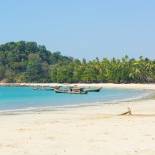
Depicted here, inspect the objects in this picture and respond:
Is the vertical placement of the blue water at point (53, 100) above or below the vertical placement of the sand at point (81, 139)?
below

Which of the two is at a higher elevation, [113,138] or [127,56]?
[127,56]

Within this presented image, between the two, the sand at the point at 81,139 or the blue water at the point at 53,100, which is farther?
the blue water at the point at 53,100

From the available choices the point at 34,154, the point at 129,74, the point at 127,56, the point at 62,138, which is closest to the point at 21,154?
the point at 34,154

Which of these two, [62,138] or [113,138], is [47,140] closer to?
[62,138]

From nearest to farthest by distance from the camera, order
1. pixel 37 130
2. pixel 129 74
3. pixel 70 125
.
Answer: pixel 37 130 < pixel 70 125 < pixel 129 74

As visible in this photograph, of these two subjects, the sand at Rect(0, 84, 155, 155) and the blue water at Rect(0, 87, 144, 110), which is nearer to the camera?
the sand at Rect(0, 84, 155, 155)

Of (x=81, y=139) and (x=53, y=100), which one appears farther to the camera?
(x=53, y=100)

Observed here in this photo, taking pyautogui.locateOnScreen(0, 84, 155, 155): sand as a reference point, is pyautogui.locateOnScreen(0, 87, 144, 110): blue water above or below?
below

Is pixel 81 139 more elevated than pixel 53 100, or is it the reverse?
pixel 81 139

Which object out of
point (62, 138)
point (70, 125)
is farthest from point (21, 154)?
point (70, 125)

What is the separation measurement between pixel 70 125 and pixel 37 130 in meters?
2.23

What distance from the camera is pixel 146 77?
164 m

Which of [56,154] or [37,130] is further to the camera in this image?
[37,130]

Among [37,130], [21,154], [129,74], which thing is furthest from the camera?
[129,74]
